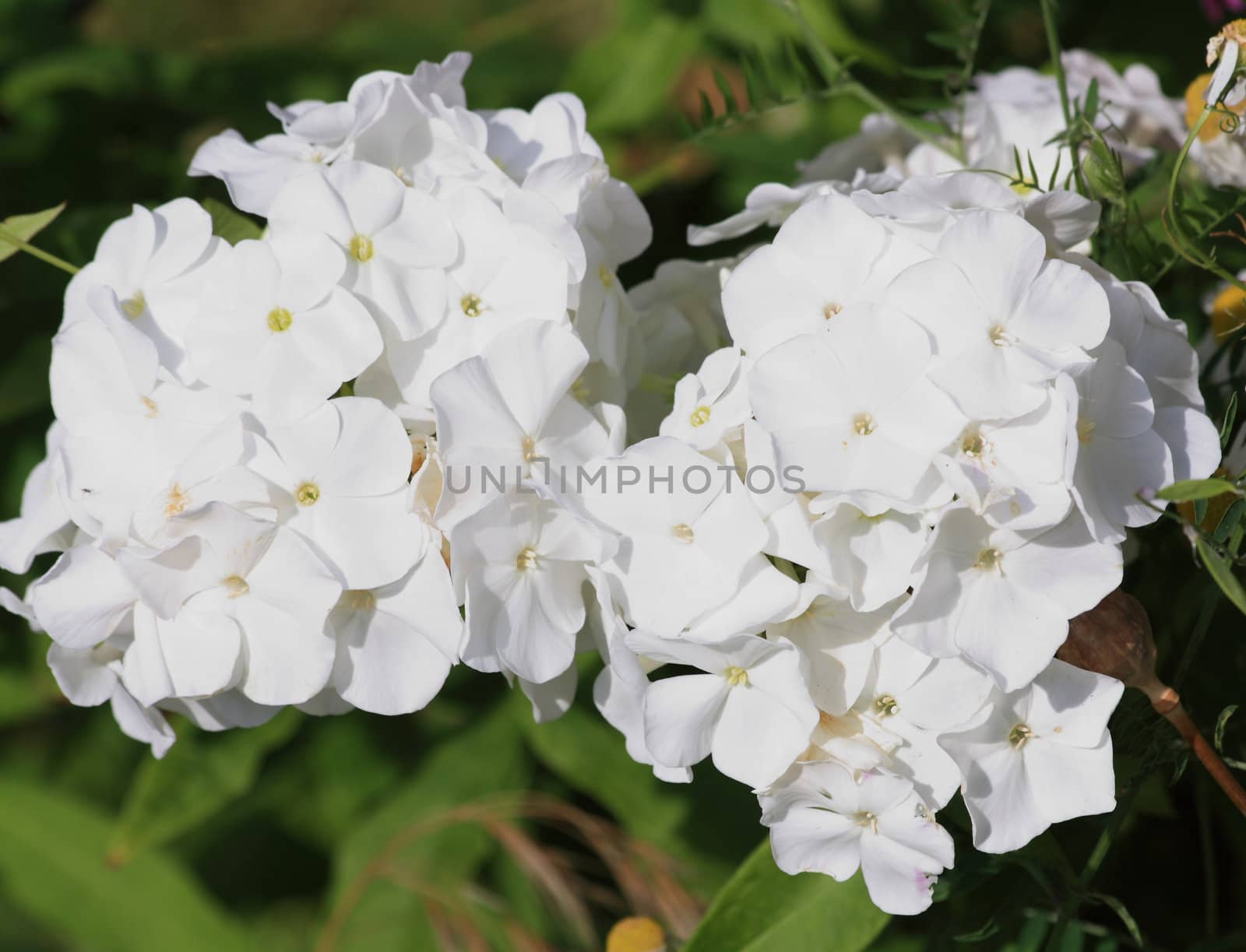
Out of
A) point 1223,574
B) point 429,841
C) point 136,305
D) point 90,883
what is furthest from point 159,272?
point 90,883

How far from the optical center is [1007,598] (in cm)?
53

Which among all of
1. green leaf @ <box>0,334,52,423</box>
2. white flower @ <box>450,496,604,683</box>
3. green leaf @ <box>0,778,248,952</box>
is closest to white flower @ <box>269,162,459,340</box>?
white flower @ <box>450,496,604,683</box>

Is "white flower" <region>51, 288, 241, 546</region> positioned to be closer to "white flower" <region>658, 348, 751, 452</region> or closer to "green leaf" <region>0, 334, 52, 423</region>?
"white flower" <region>658, 348, 751, 452</region>

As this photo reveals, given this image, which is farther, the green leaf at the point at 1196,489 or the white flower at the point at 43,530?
the white flower at the point at 43,530

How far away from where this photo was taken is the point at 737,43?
4.25 ft

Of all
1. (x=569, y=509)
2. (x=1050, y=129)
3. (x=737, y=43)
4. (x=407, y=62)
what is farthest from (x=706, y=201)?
(x=569, y=509)

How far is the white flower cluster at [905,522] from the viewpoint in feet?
1.70

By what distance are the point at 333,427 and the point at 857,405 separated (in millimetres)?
262

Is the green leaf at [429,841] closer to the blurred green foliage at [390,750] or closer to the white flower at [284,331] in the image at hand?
the blurred green foliage at [390,750]

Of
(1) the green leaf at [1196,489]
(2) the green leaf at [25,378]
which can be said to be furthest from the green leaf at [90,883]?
(1) the green leaf at [1196,489]

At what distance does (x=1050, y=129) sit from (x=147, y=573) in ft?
2.07

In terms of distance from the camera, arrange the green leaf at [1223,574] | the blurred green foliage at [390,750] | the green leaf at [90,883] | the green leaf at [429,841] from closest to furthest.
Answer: the green leaf at [1223,574], the blurred green foliage at [390,750], the green leaf at [429,841], the green leaf at [90,883]

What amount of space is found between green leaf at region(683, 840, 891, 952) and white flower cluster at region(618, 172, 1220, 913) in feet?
0.38

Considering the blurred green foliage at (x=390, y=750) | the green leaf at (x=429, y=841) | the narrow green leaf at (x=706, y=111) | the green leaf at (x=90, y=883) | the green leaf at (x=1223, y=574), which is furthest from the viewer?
the green leaf at (x=90, y=883)
